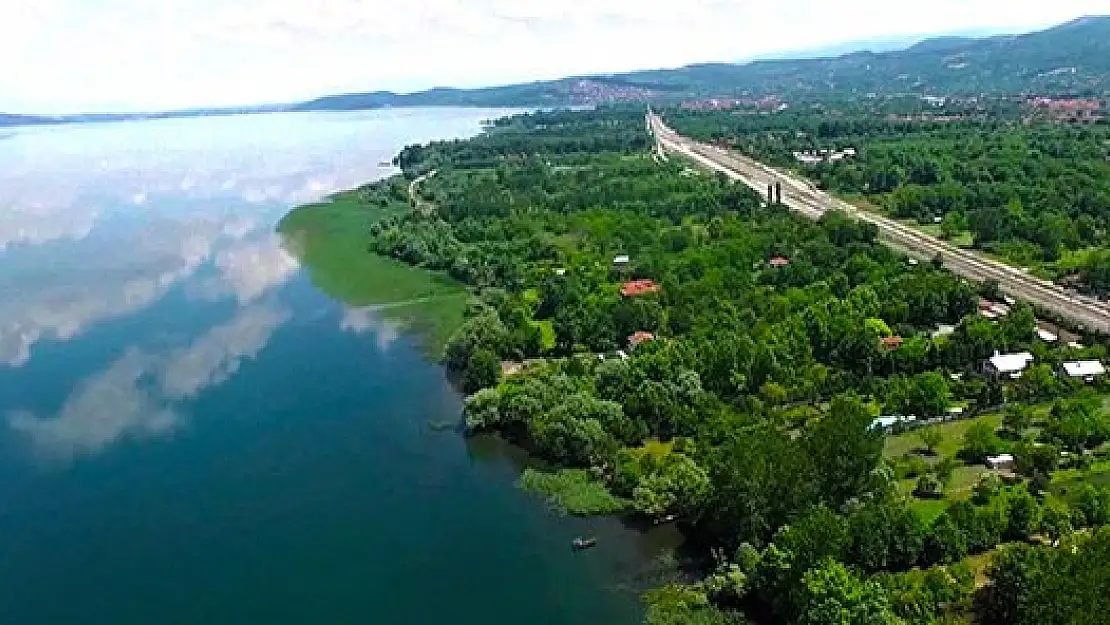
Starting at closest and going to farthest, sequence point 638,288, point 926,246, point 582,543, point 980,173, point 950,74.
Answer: point 582,543 < point 638,288 < point 926,246 < point 980,173 < point 950,74

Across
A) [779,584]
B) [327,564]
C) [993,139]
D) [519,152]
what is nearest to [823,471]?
[779,584]

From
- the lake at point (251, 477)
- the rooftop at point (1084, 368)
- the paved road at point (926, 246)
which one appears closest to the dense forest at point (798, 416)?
the rooftop at point (1084, 368)

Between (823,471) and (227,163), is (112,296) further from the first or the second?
(227,163)

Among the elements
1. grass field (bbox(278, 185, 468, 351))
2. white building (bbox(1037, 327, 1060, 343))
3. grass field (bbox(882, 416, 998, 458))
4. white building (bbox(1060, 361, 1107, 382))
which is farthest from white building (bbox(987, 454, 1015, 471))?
grass field (bbox(278, 185, 468, 351))

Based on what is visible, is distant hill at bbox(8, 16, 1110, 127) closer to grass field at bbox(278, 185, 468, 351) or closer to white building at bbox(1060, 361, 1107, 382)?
grass field at bbox(278, 185, 468, 351)

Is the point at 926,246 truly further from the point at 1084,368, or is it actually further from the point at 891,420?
the point at 891,420

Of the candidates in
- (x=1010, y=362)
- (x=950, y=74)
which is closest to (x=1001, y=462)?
(x=1010, y=362)
